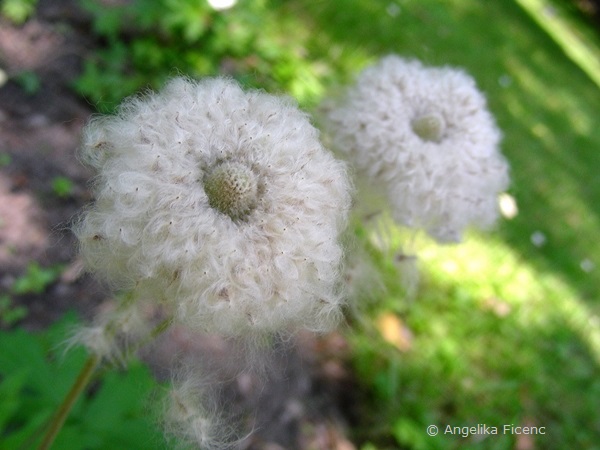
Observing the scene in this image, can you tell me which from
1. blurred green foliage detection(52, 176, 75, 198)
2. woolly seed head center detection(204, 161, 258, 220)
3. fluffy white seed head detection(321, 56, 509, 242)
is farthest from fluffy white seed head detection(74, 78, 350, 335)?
blurred green foliage detection(52, 176, 75, 198)

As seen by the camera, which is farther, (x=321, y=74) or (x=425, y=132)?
(x=321, y=74)

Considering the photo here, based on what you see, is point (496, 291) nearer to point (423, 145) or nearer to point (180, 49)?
point (423, 145)

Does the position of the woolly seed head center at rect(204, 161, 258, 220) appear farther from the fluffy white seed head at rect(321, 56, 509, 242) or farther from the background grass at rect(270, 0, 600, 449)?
the background grass at rect(270, 0, 600, 449)

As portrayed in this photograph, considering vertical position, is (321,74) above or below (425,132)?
below

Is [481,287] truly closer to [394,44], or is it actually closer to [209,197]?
[394,44]

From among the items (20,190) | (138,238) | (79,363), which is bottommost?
(20,190)

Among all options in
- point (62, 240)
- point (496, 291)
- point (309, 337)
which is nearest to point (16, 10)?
point (62, 240)

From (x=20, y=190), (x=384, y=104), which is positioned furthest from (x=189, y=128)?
(x=20, y=190)
